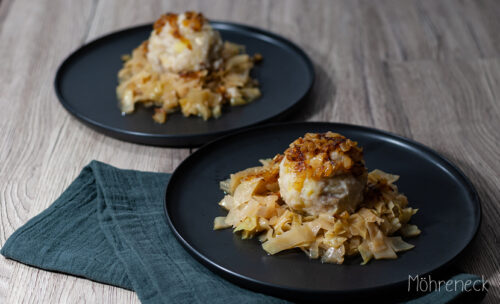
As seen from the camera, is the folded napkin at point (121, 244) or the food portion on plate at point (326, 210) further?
the food portion on plate at point (326, 210)

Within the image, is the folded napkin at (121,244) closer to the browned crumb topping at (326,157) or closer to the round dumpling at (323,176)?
the round dumpling at (323,176)

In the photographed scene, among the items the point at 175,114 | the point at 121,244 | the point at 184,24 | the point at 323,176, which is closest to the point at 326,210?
the point at 323,176

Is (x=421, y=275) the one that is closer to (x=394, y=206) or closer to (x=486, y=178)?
(x=394, y=206)

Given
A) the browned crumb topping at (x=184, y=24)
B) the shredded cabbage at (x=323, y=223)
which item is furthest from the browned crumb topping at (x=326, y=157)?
the browned crumb topping at (x=184, y=24)

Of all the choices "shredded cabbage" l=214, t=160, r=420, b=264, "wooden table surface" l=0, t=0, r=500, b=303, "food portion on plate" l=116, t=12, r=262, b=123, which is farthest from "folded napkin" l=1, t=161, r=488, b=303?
"food portion on plate" l=116, t=12, r=262, b=123

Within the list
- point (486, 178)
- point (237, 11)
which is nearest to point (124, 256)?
point (486, 178)

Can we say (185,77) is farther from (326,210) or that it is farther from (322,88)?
(326,210)
